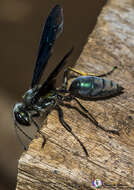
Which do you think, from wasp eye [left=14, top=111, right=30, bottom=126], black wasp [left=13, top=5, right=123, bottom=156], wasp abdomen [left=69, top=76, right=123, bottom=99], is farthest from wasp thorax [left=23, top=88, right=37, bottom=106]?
wasp abdomen [left=69, top=76, right=123, bottom=99]

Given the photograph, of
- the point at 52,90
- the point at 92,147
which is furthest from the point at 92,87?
the point at 92,147

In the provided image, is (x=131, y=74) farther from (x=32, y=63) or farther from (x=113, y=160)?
(x=32, y=63)

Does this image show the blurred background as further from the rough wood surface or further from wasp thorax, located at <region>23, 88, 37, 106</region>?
the rough wood surface

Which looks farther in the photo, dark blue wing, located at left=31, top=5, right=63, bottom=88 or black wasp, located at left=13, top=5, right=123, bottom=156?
dark blue wing, located at left=31, top=5, right=63, bottom=88

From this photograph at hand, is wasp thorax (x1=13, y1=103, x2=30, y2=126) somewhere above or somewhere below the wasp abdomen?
below

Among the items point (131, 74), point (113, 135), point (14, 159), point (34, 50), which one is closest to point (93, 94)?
point (131, 74)
